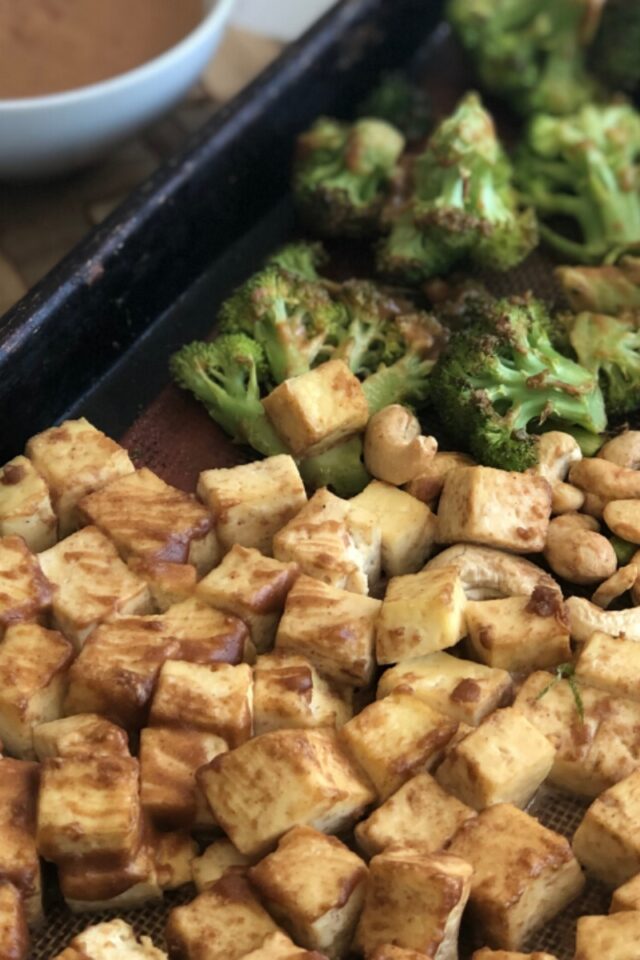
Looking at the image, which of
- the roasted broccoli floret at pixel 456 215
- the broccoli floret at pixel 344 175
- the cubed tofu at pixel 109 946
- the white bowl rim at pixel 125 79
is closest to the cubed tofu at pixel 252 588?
the cubed tofu at pixel 109 946

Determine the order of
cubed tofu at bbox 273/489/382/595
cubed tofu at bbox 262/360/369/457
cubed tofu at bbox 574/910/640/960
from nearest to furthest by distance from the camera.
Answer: cubed tofu at bbox 574/910/640/960
cubed tofu at bbox 273/489/382/595
cubed tofu at bbox 262/360/369/457

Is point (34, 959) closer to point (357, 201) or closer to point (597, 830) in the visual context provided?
point (597, 830)

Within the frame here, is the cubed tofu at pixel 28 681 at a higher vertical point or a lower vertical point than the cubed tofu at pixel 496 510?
higher

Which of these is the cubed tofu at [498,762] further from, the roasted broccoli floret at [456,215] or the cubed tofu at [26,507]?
the roasted broccoli floret at [456,215]

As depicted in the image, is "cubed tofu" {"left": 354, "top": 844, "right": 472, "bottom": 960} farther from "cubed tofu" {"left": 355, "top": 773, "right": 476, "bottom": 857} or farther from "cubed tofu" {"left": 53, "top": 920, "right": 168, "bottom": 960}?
"cubed tofu" {"left": 53, "top": 920, "right": 168, "bottom": 960}

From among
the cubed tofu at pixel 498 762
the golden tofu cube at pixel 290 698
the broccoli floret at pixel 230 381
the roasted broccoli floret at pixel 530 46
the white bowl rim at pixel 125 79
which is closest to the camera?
the cubed tofu at pixel 498 762

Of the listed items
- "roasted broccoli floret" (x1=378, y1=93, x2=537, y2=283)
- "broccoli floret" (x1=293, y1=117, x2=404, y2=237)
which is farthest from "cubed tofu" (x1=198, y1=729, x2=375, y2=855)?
"broccoli floret" (x1=293, y1=117, x2=404, y2=237)

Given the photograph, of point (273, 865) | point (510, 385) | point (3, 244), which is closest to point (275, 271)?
point (510, 385)
